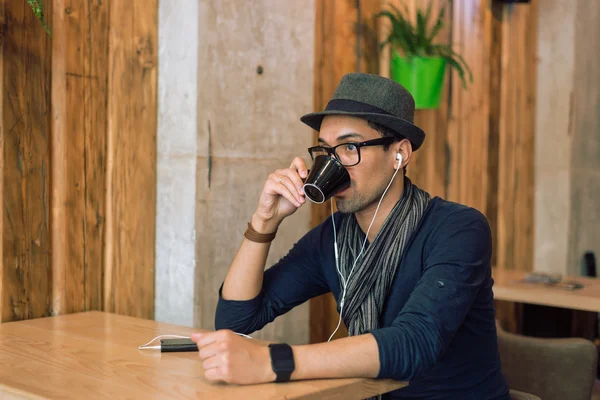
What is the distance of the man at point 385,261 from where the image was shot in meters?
1.84

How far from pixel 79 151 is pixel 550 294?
7.07ft

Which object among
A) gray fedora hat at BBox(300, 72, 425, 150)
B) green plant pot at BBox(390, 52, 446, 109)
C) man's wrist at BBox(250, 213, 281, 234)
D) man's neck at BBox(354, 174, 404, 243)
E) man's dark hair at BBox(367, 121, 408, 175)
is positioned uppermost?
green plant pot at BBox(390, 52, 446, 109)

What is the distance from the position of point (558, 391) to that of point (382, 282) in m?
0.89

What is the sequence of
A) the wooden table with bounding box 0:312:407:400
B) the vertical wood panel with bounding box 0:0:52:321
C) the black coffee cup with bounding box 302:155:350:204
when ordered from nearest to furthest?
the wooden table with bounding box 0:312:407:400
the black coffee cup with bounding box 302:155:350:204
the vertical wood panel with bounding box 0:0:52:321

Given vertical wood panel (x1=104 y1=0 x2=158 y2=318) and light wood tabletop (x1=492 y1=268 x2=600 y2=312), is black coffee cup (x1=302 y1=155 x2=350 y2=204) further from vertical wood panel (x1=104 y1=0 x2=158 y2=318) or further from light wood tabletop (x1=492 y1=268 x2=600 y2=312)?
light wood tabletop (x1=492 y1=268 x2=600 y2=312)

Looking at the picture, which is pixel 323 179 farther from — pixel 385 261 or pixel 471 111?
pixel 471 111

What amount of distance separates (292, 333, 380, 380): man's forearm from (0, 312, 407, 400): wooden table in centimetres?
2

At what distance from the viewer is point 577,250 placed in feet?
18.4

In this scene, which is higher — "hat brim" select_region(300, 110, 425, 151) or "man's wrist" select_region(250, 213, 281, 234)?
"hat brim" select_region(300, 110, 425, 151)

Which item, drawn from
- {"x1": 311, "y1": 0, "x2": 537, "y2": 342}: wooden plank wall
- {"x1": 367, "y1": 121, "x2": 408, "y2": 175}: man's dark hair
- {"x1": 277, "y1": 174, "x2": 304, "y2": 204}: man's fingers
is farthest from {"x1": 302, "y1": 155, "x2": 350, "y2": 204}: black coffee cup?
{"x1": 311, "y1": 0, "x2": 537, "y2": 342}: wooden plank wall

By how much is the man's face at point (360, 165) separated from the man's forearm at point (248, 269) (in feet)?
0.88

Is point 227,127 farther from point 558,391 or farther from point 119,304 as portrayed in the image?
point 558,391

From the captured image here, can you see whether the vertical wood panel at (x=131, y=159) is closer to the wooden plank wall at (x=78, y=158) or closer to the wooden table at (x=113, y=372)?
the wooden plank wall at (x=78, y=158)

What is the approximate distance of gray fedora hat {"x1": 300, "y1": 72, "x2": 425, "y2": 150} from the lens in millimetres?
2135
